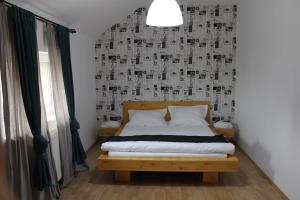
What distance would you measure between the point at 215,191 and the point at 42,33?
8.76 ft

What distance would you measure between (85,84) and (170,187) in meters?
2.31

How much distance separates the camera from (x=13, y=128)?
7.57ft

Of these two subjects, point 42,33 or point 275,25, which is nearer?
point 42,33

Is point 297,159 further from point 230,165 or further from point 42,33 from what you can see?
point 42,33

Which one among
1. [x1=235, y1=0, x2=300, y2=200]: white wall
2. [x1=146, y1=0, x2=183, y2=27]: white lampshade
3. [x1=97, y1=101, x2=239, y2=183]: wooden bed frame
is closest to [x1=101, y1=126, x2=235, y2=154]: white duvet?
[x1=97, y1=101, x2=239, y2=183]: wooden bed frame

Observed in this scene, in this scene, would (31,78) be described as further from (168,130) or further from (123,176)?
(168,130)

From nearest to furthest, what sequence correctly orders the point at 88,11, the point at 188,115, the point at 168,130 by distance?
1. the point at 88,11
2. the point at 168,130
3. the point at 188,115

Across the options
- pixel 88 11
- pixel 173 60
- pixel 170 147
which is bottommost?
pixel 170 147

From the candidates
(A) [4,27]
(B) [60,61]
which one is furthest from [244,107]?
(A) [4,27]

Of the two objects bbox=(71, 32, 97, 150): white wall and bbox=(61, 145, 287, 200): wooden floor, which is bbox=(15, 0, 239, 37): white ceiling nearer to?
bbox=(71, 32, 97, 150): white wall

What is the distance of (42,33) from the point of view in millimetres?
3053

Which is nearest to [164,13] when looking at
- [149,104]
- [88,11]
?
[88,11]

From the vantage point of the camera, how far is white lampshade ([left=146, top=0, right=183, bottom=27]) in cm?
266

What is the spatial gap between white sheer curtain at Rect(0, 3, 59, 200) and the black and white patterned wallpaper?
113 inches
